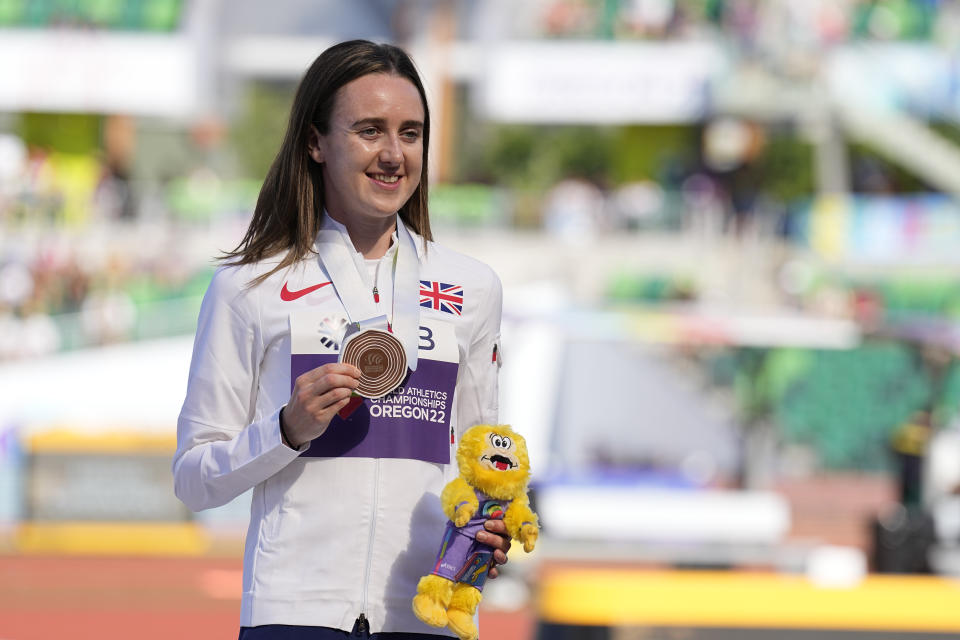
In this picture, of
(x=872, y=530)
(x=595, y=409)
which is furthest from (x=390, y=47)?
(x=595, y=409)

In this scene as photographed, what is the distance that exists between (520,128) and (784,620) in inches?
1808

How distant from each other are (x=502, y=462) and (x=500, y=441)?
0.04m

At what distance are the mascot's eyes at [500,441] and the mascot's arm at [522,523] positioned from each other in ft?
0.29

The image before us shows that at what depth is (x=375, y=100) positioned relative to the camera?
2402mm

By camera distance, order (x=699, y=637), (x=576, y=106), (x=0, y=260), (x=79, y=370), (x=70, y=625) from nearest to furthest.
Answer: (x=699, y=637) → (x=70, y=625) → (x=79, y=370) → (x=0, y=260) → (x=576, y=106)

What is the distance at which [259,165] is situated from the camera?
4659 centimetres

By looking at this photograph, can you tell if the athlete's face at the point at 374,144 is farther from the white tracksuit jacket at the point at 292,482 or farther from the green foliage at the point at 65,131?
the green foliage at the point at 65,131

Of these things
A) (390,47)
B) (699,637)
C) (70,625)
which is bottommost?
(70,625)

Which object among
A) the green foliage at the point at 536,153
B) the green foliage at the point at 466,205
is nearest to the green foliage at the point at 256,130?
the green foliage at the point at 536,153

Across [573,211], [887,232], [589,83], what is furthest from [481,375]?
[589,83]

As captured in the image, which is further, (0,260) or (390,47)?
(0,260)

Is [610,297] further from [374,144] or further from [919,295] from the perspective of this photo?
[374,144]

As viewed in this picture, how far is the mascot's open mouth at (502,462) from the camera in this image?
2387 mm

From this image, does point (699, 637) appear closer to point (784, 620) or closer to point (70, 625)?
point (784, 620)
